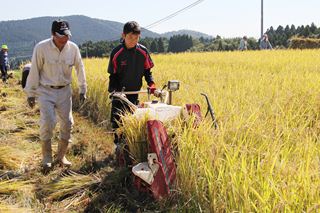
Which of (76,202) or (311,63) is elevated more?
(311,63)

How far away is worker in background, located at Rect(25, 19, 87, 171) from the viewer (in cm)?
390

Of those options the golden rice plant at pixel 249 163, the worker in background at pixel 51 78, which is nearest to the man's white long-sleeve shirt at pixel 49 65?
the worker in background at pixel 51 78

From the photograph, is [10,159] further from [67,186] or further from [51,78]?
[67,186]

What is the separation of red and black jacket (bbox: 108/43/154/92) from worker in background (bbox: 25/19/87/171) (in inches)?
17.3

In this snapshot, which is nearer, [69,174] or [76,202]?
[76,202]

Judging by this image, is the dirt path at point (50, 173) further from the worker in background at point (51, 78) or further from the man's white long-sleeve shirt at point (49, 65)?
the man's white long-sleeve shirt at point (49, 65)

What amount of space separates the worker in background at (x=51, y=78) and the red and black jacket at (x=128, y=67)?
44 cm

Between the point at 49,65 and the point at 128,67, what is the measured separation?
80 cm

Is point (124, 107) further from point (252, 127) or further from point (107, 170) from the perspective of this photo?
point (252, 127)

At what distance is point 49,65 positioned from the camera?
13.0 ft

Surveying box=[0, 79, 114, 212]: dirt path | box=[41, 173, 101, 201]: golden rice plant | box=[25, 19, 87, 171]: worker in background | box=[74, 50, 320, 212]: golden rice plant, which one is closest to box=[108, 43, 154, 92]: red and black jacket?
box=[25, 19, 87, 171]: worker in background

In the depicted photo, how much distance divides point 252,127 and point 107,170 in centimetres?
153

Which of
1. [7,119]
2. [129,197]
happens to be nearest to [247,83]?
[129,197]

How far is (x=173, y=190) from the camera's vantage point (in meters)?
2.69
